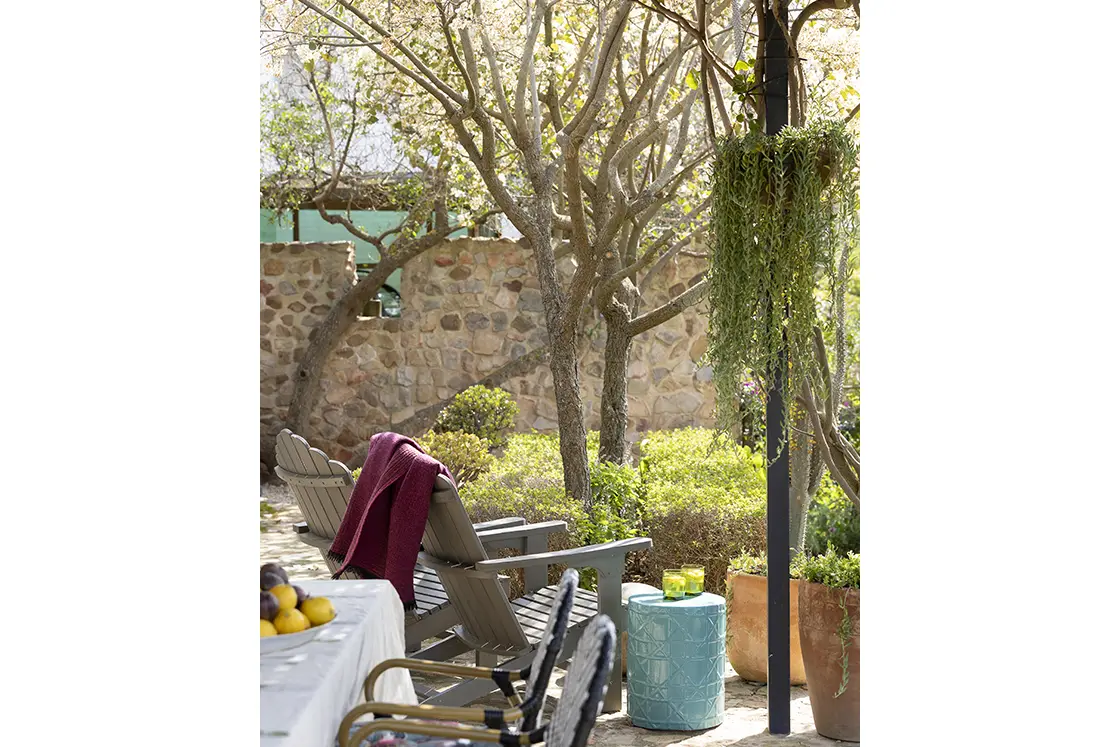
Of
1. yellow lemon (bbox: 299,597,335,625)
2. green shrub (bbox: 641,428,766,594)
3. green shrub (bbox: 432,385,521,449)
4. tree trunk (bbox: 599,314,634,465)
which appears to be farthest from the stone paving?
green shrub (bbox: 432,385,521,449)

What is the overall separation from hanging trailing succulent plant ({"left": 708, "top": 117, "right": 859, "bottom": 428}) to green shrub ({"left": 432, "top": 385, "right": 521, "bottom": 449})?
15.4ft

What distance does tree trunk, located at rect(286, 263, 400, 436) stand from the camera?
27.9 feet

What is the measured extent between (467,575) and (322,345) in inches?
219

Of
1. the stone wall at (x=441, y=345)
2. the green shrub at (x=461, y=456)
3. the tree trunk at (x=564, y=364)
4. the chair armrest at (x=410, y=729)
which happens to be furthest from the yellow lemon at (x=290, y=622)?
the stone wall at (x=441, y=345)

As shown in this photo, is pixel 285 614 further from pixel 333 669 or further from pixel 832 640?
pixel 832 640

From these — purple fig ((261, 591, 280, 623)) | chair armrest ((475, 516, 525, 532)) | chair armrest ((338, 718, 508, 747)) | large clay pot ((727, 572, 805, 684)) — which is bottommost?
large clay pot ((727, 572, 805, 684))

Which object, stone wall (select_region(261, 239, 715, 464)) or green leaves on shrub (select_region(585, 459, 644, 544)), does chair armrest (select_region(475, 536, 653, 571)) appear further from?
stone wall (select_region(261, 239, 715, 464))

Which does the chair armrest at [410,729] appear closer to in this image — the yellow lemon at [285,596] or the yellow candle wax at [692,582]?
the yellow lemon at [285,596]

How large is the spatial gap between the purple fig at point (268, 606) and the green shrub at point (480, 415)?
5492 millimetres
